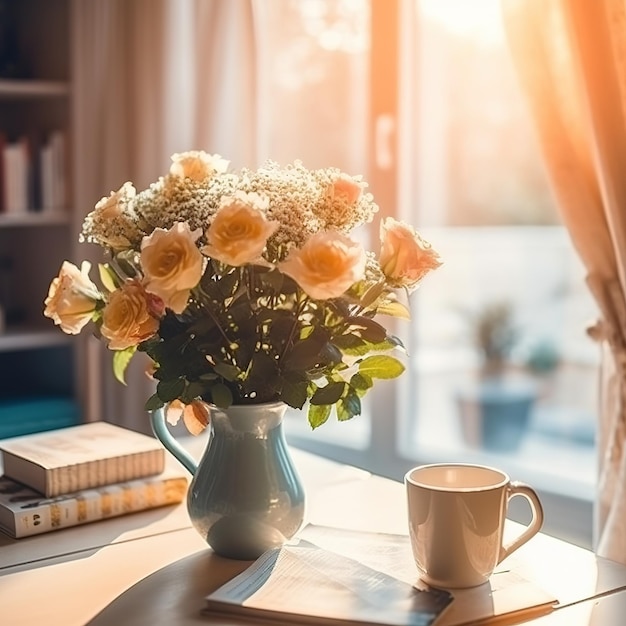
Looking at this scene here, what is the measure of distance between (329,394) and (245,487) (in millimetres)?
151

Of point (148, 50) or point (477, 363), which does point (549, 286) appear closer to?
point (477, 363)

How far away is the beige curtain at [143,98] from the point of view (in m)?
2.71

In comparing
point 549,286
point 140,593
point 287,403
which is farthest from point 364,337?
point 549,286

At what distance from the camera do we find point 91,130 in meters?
2.93

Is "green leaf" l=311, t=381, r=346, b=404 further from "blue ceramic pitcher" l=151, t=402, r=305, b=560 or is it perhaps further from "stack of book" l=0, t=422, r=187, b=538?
"stack of book" l=0, t=422, r=187, b=538

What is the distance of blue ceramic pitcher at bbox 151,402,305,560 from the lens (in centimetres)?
125

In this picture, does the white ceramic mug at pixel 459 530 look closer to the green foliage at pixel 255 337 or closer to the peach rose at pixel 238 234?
the green foliage at pixel 255 337

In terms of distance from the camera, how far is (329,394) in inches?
48.8

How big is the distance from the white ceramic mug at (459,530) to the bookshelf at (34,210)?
181 centimetres

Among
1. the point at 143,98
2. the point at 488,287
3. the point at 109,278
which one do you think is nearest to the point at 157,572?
the point at 109,278

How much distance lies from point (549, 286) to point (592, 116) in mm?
914

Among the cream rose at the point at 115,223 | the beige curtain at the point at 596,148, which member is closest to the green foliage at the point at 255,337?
the cream rose at the point at 115,223

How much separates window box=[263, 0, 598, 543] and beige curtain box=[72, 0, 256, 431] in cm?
14

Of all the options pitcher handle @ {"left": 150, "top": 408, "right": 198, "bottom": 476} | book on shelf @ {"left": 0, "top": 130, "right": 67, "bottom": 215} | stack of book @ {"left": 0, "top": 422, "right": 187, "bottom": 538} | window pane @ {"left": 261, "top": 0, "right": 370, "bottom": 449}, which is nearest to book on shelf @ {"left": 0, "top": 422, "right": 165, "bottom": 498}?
stack of book @ {"left": 0, "top": 422, "right": 187, "bottom": 538}
